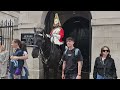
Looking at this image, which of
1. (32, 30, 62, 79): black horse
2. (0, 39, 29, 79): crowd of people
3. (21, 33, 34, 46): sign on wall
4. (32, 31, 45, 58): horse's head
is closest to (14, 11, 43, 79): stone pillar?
(21, 33, 34, 46): sign on wall

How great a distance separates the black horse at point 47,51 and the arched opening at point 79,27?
776mm

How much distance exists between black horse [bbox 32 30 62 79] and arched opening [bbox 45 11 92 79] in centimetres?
78

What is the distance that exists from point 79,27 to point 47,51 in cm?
148

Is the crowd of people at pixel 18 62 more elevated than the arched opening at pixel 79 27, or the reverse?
the arched opening at pixel 79 27

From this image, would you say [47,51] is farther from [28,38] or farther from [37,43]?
[28,38]

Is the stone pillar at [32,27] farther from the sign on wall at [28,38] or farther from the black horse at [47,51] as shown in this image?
the black horse at [47,51]

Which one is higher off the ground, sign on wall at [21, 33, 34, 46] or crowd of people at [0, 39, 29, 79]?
sign on wall at [21, 33, 34, 46]

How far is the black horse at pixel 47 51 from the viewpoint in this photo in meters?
8.79

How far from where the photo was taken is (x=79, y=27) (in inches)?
376

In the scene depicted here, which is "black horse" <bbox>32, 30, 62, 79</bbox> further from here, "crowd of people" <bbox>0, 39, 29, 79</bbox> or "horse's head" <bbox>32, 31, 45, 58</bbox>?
"crowd of people" <bbox>0, 39, 29, 79</bbox>

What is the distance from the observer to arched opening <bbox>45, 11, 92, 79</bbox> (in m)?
9.25

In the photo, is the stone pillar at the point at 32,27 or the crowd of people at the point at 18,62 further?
the stone pillar at the point at 32,27

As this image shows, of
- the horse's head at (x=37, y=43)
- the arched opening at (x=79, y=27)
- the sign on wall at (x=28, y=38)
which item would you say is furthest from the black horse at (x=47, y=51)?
the arched opening at (x=79, y=27)
